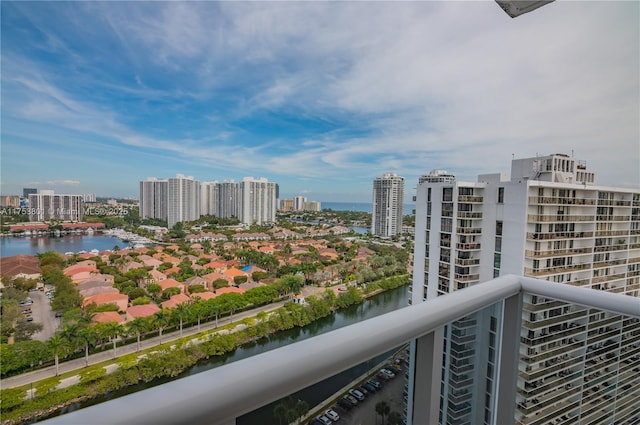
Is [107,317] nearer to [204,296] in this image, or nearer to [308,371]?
[204,296]

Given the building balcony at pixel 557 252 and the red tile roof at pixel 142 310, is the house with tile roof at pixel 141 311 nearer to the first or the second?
the red tile roof at pixel 142 310

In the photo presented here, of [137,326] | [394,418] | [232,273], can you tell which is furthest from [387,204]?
[394,418]

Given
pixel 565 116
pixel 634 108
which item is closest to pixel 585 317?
pixel 634 108

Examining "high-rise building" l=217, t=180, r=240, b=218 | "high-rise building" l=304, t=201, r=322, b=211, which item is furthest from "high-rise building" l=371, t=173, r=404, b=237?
"high-rise building" l=304, t=201, r=322, b=211

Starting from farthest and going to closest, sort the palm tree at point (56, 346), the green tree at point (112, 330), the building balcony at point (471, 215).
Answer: the green tree at point (112, 330)
the palm tree at point (56, 346)
the building balcony at point (471, 215)

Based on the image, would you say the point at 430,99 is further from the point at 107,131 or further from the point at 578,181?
the point at 107,131

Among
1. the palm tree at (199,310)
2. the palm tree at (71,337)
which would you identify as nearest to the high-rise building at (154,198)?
the palm tree at (199,310)
